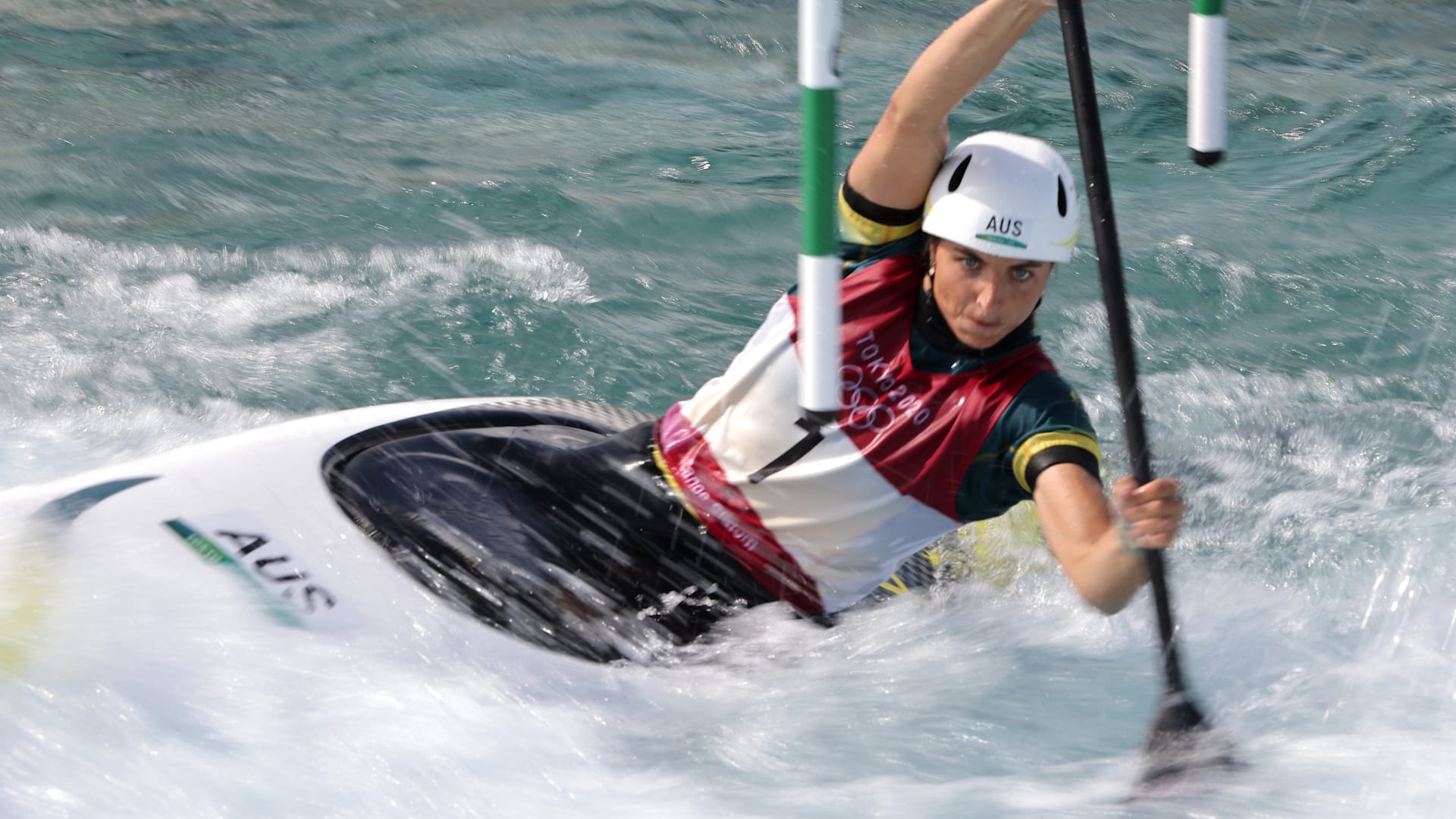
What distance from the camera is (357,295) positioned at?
563 cm

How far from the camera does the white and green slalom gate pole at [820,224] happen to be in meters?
1.96

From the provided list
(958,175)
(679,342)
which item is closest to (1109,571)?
(958,175)

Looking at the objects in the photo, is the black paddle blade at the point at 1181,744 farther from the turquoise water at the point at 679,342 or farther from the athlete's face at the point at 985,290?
the athlete's face at the point at 985,290

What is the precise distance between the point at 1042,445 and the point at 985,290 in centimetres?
30

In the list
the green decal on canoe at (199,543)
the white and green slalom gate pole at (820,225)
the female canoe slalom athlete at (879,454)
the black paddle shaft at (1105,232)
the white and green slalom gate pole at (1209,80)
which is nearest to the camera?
the white and green slalom gate pole at (820,225)

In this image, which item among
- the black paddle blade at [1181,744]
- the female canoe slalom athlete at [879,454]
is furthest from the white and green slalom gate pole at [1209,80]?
the black paddle blade at [1181,744]

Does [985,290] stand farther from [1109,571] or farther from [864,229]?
[1109,571]

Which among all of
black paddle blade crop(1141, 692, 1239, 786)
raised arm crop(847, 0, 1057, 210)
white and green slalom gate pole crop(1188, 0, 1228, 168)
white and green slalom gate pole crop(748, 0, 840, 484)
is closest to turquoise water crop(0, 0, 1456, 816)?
black paddle blade crop(1141, 692, 1239, 786)

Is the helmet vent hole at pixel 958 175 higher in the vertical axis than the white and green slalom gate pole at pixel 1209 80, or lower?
lower

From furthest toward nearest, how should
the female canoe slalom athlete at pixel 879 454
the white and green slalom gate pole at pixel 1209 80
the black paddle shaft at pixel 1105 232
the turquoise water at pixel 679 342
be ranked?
the turquoise water at pixel 679 342 < the female canoe slalom athlete at pixel 879 454 < the black paddle shaft at pixel 1105 232 < the white and green slalom gate pole at pixel 1209 80

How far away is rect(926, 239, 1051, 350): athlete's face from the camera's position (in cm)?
252

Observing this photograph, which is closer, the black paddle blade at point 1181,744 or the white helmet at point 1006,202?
the white helmet at point 1006,202

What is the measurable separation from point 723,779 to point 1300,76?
8272mm

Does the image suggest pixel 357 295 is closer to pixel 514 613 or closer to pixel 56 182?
pixel 56 182
